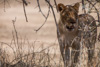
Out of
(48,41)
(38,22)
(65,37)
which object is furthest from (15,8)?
(65,37)

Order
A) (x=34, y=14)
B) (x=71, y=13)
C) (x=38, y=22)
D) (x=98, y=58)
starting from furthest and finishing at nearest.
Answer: (x=34, y=14), (x=38, y=22), (x=71, y=13), (x=98, y=58)

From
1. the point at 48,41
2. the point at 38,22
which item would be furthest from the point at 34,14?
the point at 48,41

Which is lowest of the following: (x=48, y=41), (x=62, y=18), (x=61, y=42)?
(x=48, y=41)

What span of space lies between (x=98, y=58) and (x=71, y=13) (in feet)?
4.61

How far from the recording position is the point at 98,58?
17.2 ft

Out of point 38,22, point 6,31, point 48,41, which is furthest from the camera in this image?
point 38,22

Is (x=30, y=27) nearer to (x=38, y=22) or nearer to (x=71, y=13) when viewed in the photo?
(x=38, y=22)

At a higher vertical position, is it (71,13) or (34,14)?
(71,13)

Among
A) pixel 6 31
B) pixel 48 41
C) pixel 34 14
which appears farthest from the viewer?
pixel 34 14

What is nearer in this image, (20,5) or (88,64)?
(88,64)

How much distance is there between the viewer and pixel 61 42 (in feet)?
21.8

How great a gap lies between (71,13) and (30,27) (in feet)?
17.5

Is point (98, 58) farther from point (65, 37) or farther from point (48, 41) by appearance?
point (48, 41)

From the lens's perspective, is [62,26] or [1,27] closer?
[62,26]
